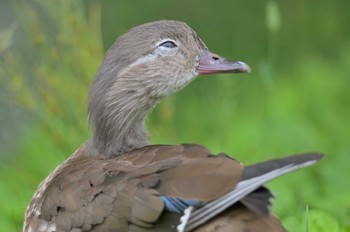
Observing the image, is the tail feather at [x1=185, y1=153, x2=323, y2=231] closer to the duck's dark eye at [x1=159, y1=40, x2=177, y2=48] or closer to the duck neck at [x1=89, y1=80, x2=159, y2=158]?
the duck neck at [x1=89, y1=80, x2=159, y2=158]

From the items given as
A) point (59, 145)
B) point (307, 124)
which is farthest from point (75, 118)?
point (307, 124)

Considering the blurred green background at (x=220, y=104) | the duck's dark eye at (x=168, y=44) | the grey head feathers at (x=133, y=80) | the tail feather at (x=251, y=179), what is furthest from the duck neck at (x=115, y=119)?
the tail feather at (x=251, y=179)

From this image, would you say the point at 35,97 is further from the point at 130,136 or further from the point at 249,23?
the point at 249,23

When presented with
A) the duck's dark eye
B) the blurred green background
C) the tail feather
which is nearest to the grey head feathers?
the duck's dark eye

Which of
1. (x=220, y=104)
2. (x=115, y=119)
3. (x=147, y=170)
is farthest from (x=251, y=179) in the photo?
(x=220, y=104)

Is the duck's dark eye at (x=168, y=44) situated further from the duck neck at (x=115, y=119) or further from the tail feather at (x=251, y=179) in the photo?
→ the tail feather at (x=251, y=179)

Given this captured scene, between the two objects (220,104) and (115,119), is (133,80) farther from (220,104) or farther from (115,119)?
(220,104)
